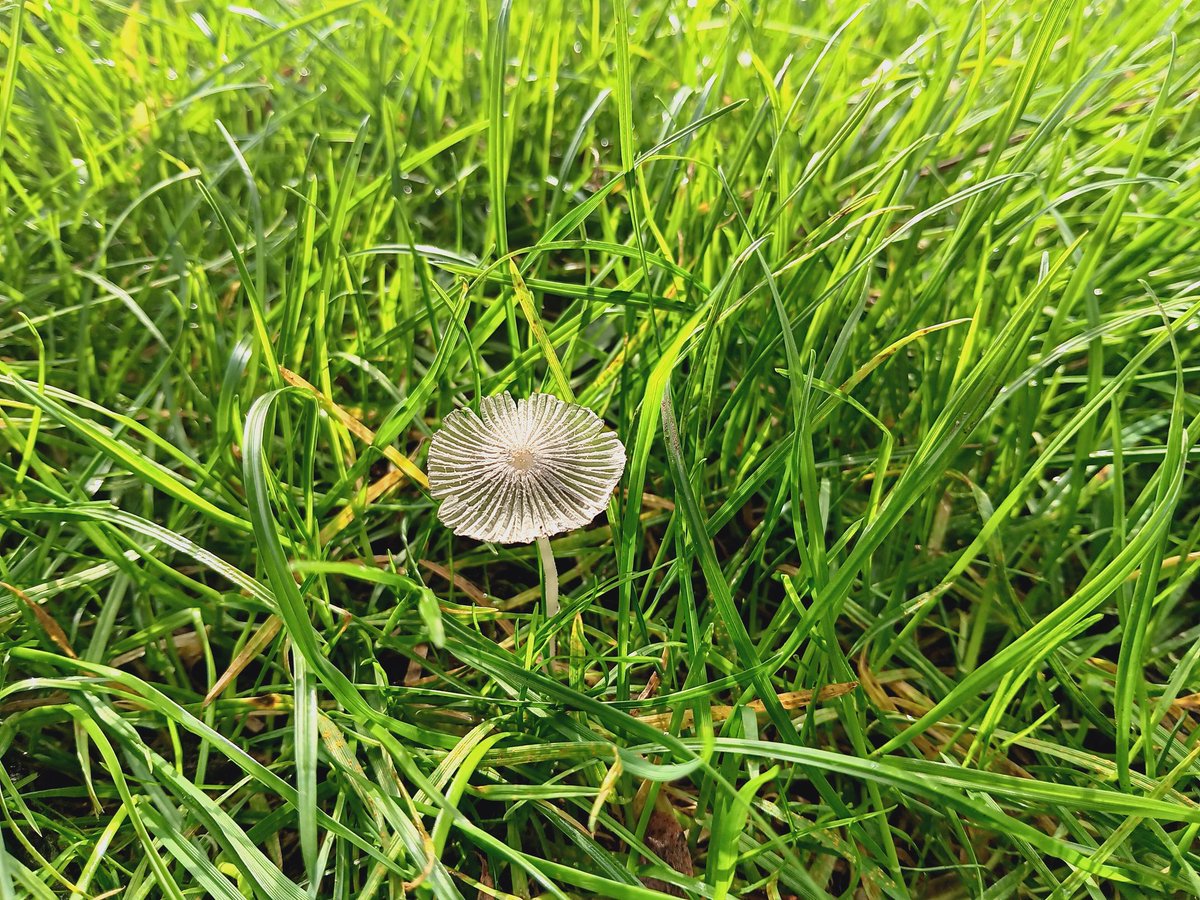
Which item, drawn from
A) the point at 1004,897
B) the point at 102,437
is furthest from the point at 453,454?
the point at 1004,897

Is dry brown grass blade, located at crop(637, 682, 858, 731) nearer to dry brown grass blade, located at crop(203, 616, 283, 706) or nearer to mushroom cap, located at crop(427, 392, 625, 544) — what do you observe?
mushroom cap, located at crop(427, 392, 625, 544)

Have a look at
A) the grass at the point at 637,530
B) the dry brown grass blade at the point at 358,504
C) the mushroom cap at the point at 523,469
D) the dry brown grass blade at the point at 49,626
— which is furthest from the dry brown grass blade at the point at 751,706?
the dry brown grass blade at the point at 49,626

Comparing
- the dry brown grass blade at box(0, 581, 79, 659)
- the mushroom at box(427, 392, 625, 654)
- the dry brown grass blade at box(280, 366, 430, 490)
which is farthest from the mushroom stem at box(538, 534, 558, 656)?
the dry brown grass blade at box(0, 581, 79, 659)

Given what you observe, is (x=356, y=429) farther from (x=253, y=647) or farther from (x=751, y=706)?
(x=751, y=706)

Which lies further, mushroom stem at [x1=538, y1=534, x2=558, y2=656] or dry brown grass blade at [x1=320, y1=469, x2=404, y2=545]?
dry brown grass blade at [x1=320, y1=469, x2=404, y2=545]

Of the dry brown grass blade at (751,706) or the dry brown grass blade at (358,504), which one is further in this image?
the dry brown grass blade at (358,504)

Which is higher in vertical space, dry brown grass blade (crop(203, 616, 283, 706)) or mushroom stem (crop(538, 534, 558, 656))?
mushroom stem (crop(538, 534, 558, 656))

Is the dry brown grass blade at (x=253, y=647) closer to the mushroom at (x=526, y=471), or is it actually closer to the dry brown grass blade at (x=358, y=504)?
the dry brown grass blade at (x=358, y=504)
